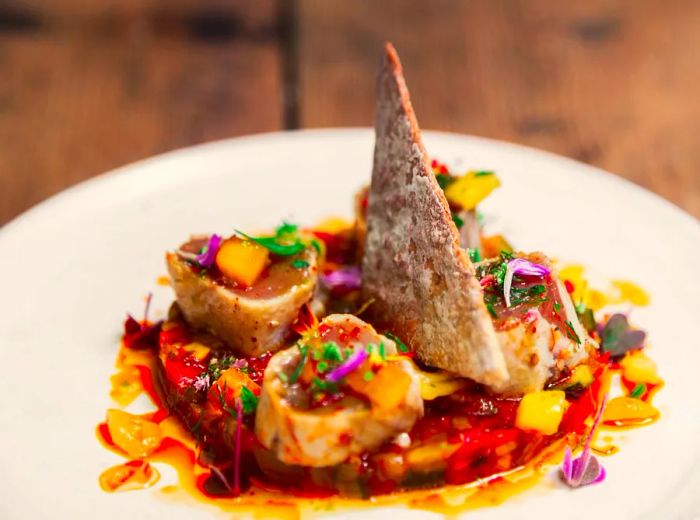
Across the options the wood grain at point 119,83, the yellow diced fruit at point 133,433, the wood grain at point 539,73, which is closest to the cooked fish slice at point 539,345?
the yellow diced fruit at point 133,433

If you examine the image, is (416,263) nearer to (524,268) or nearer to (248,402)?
(524,268)

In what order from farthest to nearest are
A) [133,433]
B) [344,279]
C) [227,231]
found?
[227,231]
[344,279]
[133,433]

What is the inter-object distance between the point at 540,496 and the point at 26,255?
3016 mm

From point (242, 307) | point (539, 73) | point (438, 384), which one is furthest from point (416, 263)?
point (539, 73)

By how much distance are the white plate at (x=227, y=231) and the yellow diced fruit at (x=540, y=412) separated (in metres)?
0.24

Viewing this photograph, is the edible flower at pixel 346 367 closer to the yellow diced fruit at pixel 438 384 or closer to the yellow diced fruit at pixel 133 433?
the yellow diced fruit at pixel 438 384

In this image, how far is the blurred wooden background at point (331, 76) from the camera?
25.4 ft

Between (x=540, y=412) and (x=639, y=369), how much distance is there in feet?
2.67

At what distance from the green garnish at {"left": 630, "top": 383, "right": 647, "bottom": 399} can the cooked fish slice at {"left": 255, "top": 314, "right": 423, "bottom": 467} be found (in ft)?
3.83

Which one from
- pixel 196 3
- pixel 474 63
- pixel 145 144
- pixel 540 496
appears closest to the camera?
pixel 540 496

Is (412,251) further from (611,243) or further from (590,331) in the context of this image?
(611,243)

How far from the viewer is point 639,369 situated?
4734 millimetres

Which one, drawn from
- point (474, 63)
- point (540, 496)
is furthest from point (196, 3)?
point (540, 496)

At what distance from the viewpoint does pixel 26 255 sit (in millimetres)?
5355
